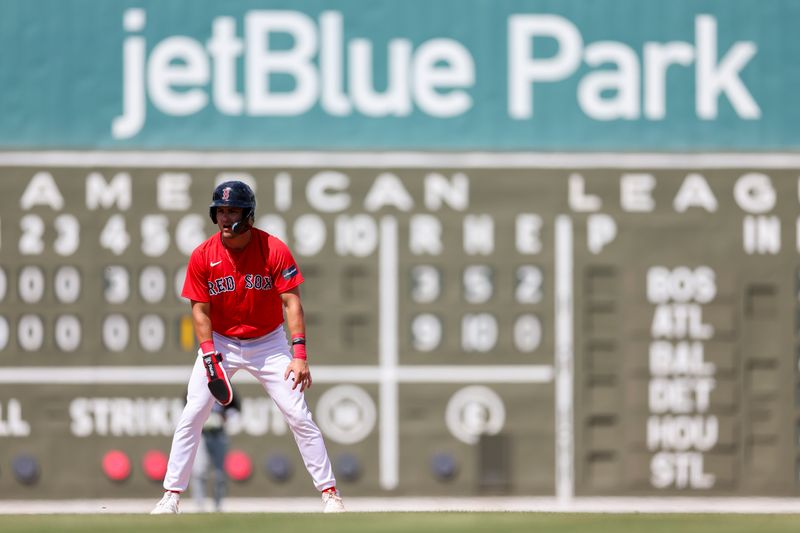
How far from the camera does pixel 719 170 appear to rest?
14.5m

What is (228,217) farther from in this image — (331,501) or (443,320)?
(443,320)

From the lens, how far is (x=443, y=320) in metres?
14.4

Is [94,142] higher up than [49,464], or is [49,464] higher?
[94,142]

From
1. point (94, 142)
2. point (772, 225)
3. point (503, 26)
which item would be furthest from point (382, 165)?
point (772, 225)

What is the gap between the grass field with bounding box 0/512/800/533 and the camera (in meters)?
8.25

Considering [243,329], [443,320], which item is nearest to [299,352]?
[243,329]

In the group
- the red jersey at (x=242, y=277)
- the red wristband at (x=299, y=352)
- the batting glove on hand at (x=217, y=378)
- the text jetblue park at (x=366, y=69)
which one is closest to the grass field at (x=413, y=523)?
the batting glove on hand at (x=217, y=378)

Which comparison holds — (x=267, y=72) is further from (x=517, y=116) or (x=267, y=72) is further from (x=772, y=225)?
(x=772, y=225)

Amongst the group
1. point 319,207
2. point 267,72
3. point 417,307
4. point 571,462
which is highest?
point 267,72

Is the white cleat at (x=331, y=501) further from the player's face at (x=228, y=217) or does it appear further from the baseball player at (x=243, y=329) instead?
the player's face at (x=228, y=217)

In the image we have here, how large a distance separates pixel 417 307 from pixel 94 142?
3188 millimetres

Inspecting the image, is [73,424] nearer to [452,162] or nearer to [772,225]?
[452,162]

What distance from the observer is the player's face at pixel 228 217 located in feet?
29.8

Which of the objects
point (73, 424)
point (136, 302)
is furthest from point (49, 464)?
point (136, 302)
